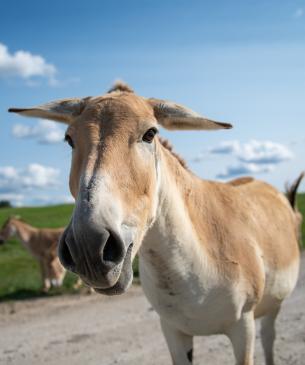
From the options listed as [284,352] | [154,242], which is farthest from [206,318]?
[284,352]

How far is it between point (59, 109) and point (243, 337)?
258cm

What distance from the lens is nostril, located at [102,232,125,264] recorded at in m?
2.55

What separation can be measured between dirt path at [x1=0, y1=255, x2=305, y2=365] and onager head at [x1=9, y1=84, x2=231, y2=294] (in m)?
4.01

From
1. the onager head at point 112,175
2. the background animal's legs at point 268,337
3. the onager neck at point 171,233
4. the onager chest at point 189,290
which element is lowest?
the background animal's legs at point 268,337

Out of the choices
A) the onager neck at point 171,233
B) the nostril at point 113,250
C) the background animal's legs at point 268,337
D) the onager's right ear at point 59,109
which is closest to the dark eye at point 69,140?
the onager's right ear at point 59,109

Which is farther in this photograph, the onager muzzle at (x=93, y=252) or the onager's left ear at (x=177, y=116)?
the onager's left ear at (x=177, y=116)

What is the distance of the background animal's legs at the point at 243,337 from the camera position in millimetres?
4191

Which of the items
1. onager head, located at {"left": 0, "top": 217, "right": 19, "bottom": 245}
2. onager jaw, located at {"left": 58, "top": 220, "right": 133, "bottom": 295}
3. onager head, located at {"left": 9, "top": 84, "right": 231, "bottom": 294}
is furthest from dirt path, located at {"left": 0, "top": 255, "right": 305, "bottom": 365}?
onager head, located at {"left": 0, "top": 217, "right": 19, "bottom": 245}

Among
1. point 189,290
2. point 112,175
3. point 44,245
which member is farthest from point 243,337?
point 44,245

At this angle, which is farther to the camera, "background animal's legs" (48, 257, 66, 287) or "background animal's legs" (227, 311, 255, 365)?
"background animal's legs" (48, 257, 66, 287)

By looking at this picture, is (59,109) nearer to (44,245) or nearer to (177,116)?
(177,116)

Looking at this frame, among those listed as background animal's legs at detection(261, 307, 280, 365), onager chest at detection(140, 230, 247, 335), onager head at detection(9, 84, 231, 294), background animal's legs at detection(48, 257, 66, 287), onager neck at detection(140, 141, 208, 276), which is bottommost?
background animal's legs at detection(48, 257, 66, 287)

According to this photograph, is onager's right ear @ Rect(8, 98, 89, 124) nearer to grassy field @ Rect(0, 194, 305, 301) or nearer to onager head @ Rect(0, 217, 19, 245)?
grassy field @ Rect(0, 194, 305, 301)

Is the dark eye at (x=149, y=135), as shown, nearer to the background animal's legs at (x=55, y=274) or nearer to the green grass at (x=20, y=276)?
the green grass at (x=20, y=276)
